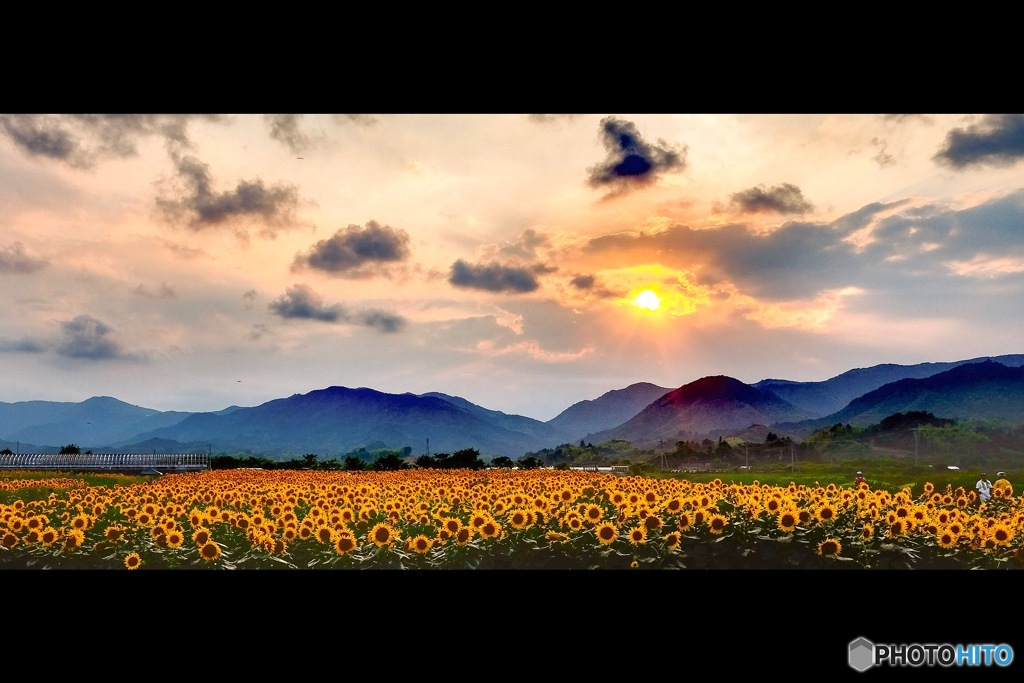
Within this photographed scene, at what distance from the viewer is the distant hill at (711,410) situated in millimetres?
67125

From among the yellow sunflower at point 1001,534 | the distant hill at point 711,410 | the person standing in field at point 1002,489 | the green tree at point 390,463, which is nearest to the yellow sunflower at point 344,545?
the yellow sunflower at point 1001,534

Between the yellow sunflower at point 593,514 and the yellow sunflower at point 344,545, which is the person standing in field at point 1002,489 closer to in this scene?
the yellow sunflower at point 593,514

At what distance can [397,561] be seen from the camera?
22.9 feet

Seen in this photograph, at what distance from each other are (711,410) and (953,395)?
4566 cm
